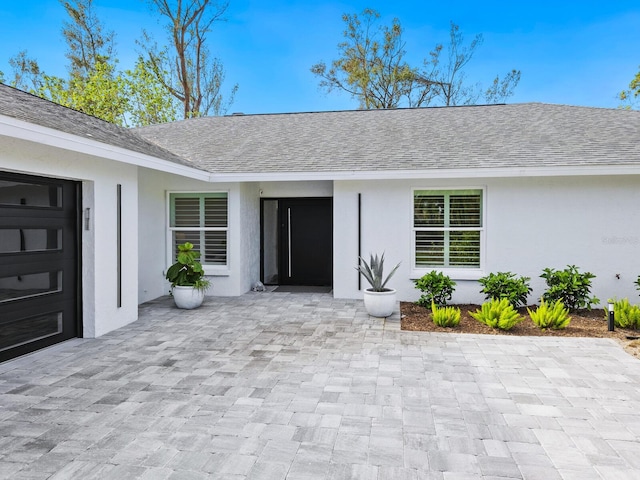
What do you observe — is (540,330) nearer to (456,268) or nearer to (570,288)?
(570,288)

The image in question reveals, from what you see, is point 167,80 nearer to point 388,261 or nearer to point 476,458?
point 388,261

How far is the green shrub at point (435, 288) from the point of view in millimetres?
7648

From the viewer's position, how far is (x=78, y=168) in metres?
5.73

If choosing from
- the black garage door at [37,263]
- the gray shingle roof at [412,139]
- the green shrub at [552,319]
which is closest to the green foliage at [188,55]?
the gray shingle roof at [412,139]

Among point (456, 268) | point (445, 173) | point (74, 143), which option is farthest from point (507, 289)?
point (74, 143)

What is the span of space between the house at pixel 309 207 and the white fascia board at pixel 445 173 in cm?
3

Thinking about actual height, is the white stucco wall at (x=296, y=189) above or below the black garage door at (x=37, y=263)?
above

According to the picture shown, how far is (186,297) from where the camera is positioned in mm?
7832

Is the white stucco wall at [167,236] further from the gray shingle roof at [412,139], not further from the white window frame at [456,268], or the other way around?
the white window frame at [456,268]

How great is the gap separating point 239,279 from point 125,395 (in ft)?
17.2

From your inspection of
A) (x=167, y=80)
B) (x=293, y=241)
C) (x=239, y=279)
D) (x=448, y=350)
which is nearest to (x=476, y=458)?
(x=448, y=350)

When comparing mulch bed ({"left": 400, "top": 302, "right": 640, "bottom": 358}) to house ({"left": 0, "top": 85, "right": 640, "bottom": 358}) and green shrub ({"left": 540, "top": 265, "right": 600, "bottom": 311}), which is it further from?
house ({"left": 0, "top": 85, "right": 640, "bottom": 358})

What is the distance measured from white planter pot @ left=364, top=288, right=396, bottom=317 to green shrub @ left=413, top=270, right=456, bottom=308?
835 mm

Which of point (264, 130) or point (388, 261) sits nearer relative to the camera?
point (388, 261)
